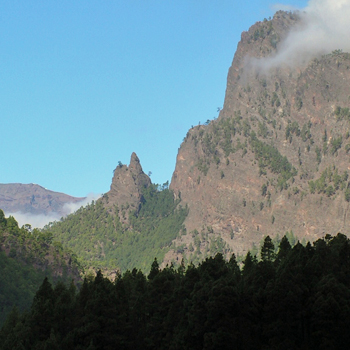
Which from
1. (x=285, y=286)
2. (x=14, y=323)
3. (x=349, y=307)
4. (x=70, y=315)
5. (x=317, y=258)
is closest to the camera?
(x=349, y=307)

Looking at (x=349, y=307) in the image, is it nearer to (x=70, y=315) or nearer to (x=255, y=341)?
(x=255, y=341)

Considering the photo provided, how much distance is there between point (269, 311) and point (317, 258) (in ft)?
39.0

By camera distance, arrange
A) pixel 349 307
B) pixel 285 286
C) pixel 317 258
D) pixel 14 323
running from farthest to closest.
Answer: pixel 14 323, pixel 317 258, pixel 285 286, pixel 349 307

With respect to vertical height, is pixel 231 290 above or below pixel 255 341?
above

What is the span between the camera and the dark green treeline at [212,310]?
91.3 m

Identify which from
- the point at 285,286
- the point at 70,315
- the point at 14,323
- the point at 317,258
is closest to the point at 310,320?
the point at 285,286

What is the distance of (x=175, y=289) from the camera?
10869 cm

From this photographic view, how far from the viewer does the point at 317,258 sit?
10225 centimetres

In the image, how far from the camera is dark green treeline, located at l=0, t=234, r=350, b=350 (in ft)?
300

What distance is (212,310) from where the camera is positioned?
96062 mm

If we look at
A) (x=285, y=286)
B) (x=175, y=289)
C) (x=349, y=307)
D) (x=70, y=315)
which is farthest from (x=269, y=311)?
(x=70, y=315)

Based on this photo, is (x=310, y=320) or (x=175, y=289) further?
(x=175, y=289)

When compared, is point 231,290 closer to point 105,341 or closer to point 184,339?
point 184,339

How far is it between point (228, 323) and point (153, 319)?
639 inches
